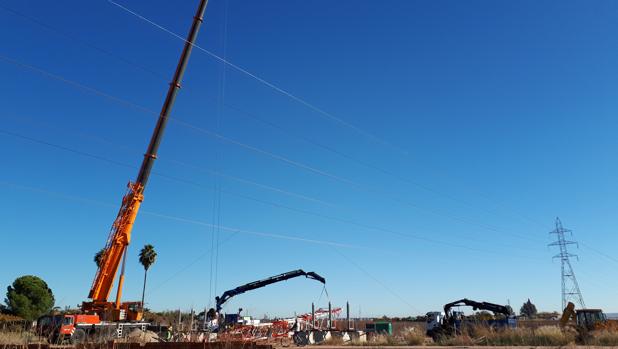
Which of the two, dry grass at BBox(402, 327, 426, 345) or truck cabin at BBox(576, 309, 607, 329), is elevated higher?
truck cabin at BBox(576, 309, 607, 329)

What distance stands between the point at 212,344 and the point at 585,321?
32.7 meters

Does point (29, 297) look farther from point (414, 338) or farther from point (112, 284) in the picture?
point (414, 338)

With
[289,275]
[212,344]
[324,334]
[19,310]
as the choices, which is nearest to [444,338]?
[324,334]

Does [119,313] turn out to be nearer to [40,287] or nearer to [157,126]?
[157,126]

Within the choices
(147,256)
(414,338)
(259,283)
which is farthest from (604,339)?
(147,256)

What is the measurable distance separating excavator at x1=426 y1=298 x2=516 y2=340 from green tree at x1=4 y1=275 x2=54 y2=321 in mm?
57012

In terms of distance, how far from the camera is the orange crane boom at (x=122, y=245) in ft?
105

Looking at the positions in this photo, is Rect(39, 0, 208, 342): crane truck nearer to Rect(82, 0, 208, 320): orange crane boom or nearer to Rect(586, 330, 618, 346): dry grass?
Rect(82, 0, 208, 320): orange crane boom

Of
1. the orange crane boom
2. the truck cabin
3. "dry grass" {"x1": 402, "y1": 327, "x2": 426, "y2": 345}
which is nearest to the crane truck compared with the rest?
the orange crane boom

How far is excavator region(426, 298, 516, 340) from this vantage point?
35.8m

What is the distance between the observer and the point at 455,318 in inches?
1480

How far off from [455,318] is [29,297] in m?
63.9

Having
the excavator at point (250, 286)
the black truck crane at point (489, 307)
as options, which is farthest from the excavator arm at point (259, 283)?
the black truck crane at point (489, 307)

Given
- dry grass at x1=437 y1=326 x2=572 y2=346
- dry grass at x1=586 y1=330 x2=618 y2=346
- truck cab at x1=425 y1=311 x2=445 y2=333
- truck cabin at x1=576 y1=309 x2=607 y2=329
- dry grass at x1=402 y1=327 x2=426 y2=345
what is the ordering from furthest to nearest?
truck cab at x1=425 y1=311 x2=445 y2=333 → truck cabin at x1=576 y1=309 x2=607 y2=329 → dry grass at x1=402 y1=327 x2=426 y2=345 → dry grass at x1=437 y1=326 x2=572 y2=346 → dry grass at x1=586 y1=330 x2=618 y2=346
